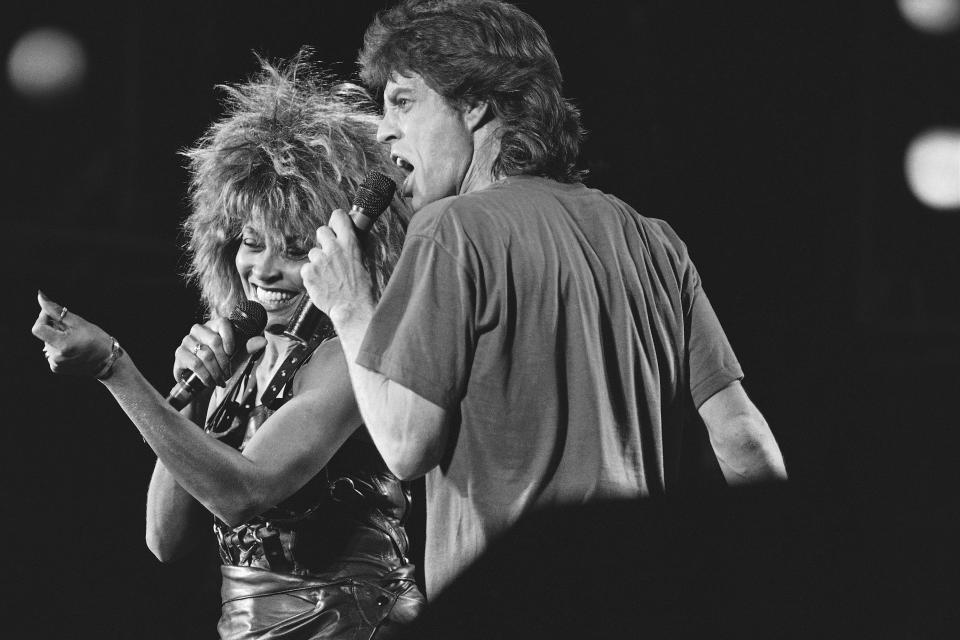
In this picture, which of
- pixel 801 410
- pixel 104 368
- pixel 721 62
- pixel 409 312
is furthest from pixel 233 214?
pixel 801 410

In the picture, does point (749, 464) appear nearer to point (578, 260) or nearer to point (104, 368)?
point (578, 260)

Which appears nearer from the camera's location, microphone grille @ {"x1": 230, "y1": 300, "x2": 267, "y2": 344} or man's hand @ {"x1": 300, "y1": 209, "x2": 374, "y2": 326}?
man's hand @ {"x1": 300, "y1": 209, "x2": 374, "y2": 326}

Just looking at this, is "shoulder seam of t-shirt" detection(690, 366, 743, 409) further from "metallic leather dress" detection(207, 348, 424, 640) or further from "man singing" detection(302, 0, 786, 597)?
"metallic leather dress" detection(207, 348, 424, 640)

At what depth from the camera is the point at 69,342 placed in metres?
1.68

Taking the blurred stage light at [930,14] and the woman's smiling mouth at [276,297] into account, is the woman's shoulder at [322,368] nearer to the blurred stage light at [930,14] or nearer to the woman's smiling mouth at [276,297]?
the woman's smiling mouth at [276,297]

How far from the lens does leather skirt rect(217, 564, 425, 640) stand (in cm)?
190

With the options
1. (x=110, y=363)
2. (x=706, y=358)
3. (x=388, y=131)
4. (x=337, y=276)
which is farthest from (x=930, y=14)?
(x=110, y=363)

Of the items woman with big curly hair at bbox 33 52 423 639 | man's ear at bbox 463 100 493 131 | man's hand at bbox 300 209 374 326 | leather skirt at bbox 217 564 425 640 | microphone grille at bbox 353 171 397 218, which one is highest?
man's ear at bbox 463 100 493 131

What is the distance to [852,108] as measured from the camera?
3359 mm

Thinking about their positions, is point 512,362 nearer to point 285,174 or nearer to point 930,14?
point 285,174

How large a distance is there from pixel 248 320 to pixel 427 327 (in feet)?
2.34

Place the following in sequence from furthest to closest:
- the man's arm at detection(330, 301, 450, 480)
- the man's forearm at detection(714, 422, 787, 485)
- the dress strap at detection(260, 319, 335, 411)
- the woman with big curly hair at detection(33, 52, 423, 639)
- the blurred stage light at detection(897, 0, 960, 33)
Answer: the blurred stage light at detection(897, 0, 960, 33)
the dress strap at detection(260, 319, 335, 411)
the woman with big curly hair at detection(33, 52, 423, 639)
the man's forearm at detection(714, 422, 787, 485)
the man's arm at detection(330, 301, 450, 480)

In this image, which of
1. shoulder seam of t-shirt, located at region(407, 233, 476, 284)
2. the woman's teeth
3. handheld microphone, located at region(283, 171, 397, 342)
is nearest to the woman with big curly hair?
the woman's teeth

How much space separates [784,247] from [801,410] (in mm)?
524
